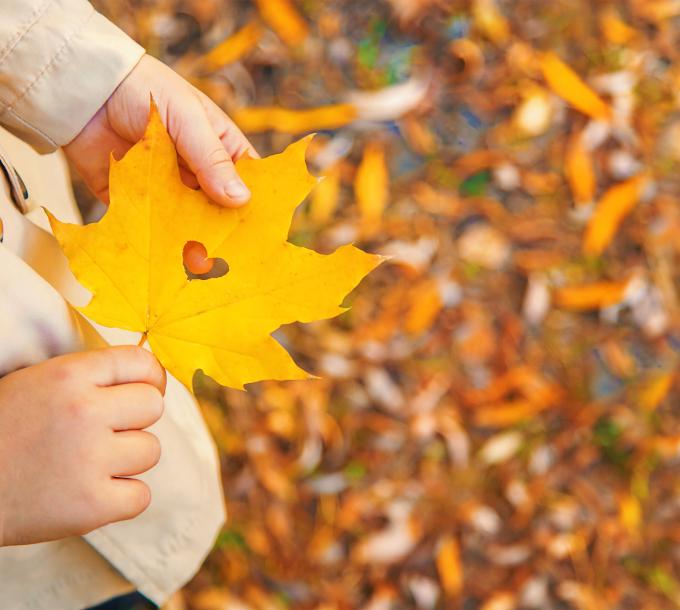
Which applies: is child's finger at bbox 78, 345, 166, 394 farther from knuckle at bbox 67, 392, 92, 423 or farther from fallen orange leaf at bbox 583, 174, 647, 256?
fallen orange leaf at bbox 583, 174, 647, 256

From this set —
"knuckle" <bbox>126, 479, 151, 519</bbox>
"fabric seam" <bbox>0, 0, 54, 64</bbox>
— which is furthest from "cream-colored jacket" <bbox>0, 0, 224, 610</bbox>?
"knuckle" <bbox>126, 479, 151, 519</bbox>

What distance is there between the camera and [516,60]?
144 cm

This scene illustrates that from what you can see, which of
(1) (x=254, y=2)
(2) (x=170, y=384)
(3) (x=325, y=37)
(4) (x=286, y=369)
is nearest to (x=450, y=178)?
(3) (x=325, y=37)

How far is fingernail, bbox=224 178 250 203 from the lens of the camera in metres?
0.63

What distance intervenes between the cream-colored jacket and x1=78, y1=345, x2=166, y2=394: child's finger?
5cm

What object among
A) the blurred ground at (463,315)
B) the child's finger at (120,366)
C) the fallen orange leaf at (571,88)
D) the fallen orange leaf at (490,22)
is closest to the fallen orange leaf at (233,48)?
Result: the blurred ground at (463,315)

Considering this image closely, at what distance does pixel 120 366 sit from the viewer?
2.10ft

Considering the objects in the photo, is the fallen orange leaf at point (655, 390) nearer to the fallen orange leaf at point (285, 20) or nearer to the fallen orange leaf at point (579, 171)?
the fallen orange leaf at point (579, 171)

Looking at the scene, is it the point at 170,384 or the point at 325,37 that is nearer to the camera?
the point at 170,384

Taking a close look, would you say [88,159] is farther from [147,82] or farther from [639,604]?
[639,604]

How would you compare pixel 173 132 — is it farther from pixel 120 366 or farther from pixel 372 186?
pixel 372 186

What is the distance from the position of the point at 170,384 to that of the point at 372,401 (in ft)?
1.83

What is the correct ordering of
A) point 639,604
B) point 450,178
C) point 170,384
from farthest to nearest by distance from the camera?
point 450,178 → point 639,604 → point 170,384

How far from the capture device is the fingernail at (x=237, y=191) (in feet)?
2.08
